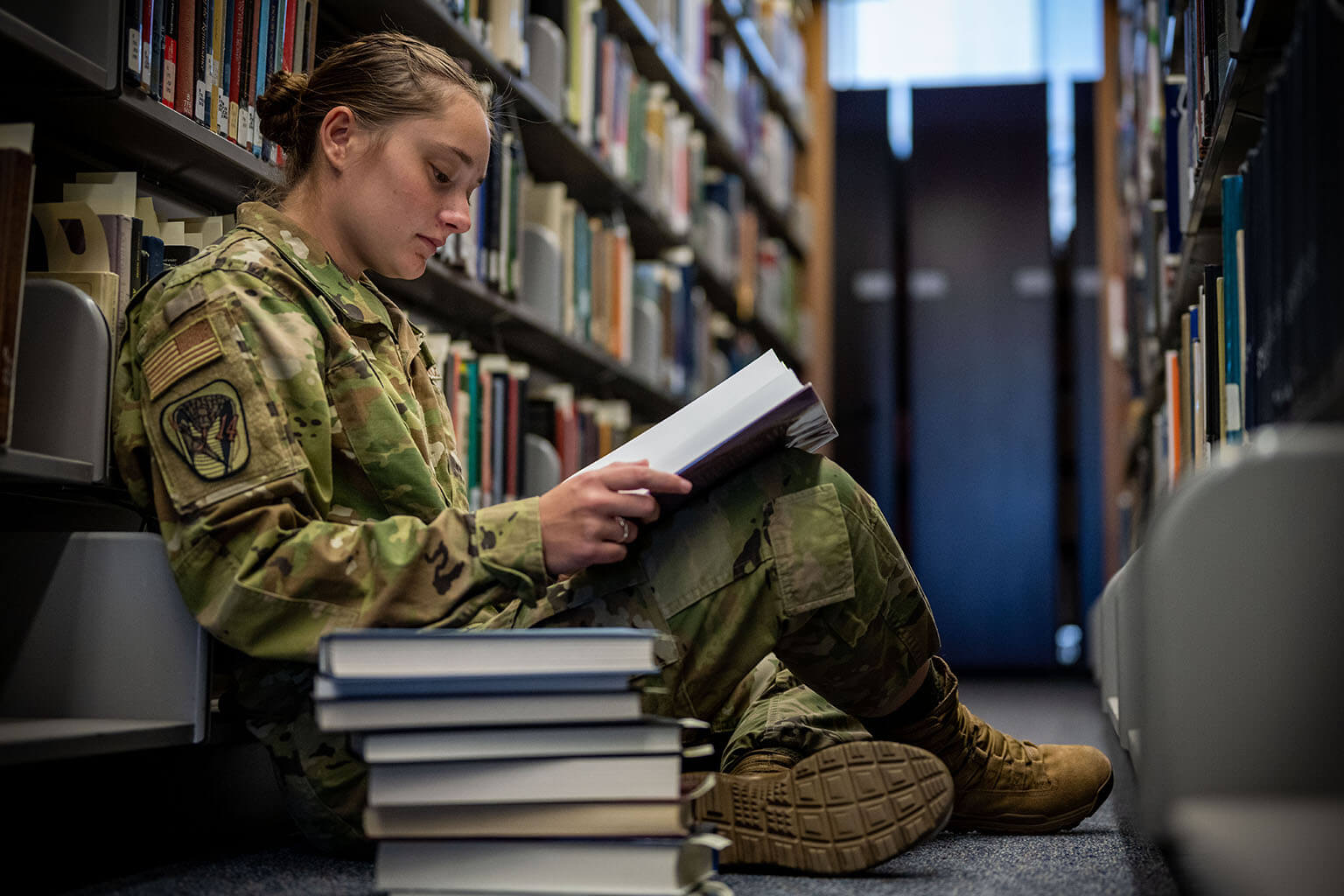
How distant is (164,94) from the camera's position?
154 centimetres

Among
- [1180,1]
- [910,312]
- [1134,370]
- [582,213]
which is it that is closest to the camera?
[1180,1]

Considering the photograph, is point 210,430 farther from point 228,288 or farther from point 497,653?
point 497,653

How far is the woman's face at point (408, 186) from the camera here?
1.55 m

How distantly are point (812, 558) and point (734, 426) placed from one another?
0.52ft

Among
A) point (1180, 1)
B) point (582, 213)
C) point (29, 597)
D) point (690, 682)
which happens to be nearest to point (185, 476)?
point (29, 597)

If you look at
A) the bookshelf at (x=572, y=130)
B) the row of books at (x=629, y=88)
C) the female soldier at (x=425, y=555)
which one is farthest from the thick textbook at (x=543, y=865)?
the row of books at (x=629, y=88)

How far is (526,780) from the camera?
1.04 meters

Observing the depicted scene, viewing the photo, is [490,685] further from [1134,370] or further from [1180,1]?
[1134,370]

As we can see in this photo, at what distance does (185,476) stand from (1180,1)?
1.78m

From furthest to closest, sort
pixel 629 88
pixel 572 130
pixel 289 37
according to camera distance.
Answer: pixel 629 88 → pixel 572 130 → pixel 289 37

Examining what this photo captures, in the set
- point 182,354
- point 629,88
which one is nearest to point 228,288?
point 182,354

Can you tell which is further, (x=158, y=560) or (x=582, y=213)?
(x=582, y=213)

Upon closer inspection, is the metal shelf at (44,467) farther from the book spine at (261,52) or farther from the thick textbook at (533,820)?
the book spine at (261,52)

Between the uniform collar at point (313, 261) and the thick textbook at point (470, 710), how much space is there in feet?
1.70
